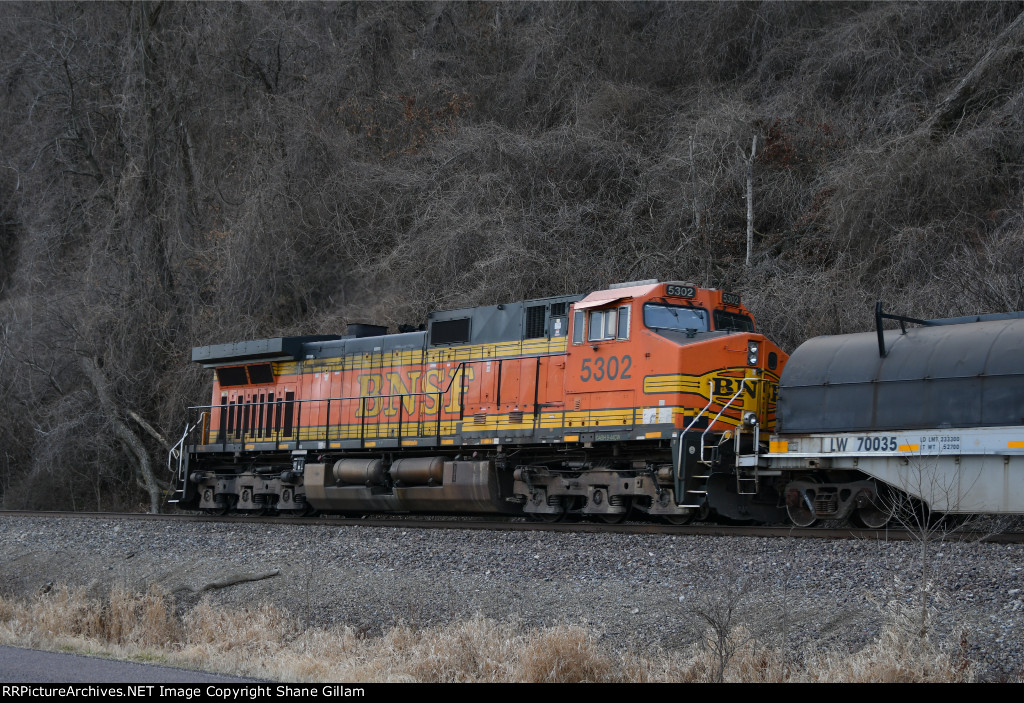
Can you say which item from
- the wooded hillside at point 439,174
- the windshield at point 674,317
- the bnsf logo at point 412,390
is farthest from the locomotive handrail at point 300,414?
the wooded hillside at point 439,174

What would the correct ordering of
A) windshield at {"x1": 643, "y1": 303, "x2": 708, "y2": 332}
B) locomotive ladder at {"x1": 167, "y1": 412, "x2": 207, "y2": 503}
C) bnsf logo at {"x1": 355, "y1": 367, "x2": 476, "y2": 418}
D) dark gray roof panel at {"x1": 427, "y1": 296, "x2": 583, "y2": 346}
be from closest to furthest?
windshield at {"x1": 643, "y1": 303, "x2": 708, "y2": 332} < dark gray roof panel at {"x1": 427, "y1": 296, "x2": 583, "y2": 346} < bnsf logo at {"x1": 355, "y1": 367, "x2": 476, "y2": 418} < locomotive ladder at {"x1": 167, "y1": 412, "x2": 207, "y2": 503}

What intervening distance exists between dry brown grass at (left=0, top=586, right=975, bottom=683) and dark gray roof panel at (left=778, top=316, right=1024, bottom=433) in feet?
12.5

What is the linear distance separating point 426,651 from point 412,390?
8.48 m

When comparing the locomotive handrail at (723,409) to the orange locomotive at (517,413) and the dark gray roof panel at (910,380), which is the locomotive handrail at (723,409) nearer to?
the orange locomotive at (517,413)

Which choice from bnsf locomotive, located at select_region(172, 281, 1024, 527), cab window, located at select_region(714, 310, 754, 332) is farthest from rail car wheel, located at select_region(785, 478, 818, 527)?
cab window, located at select_region(714, 310, 754, 332)

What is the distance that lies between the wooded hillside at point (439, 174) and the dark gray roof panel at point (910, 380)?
4104 millimetres

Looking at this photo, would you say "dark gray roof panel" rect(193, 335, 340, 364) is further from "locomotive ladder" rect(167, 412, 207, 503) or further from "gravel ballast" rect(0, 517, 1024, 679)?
"gravel ballast" rect(0, 517, 1024, 679)

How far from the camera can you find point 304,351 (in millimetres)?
19719

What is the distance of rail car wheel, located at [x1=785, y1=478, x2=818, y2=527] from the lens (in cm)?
1305

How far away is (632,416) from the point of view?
557 inches

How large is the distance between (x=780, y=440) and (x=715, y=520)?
8.75ft

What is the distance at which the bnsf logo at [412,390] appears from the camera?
54.6 ft

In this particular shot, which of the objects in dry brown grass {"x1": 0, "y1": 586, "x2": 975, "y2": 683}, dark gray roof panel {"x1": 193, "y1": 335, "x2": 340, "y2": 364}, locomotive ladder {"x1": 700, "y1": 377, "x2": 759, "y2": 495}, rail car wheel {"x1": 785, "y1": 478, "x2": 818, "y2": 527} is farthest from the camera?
dark gray roof panel {"x1": 193, "y1": 335, "x2": 340, "y2": 364}

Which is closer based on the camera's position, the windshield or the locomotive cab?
the locomotive cab
